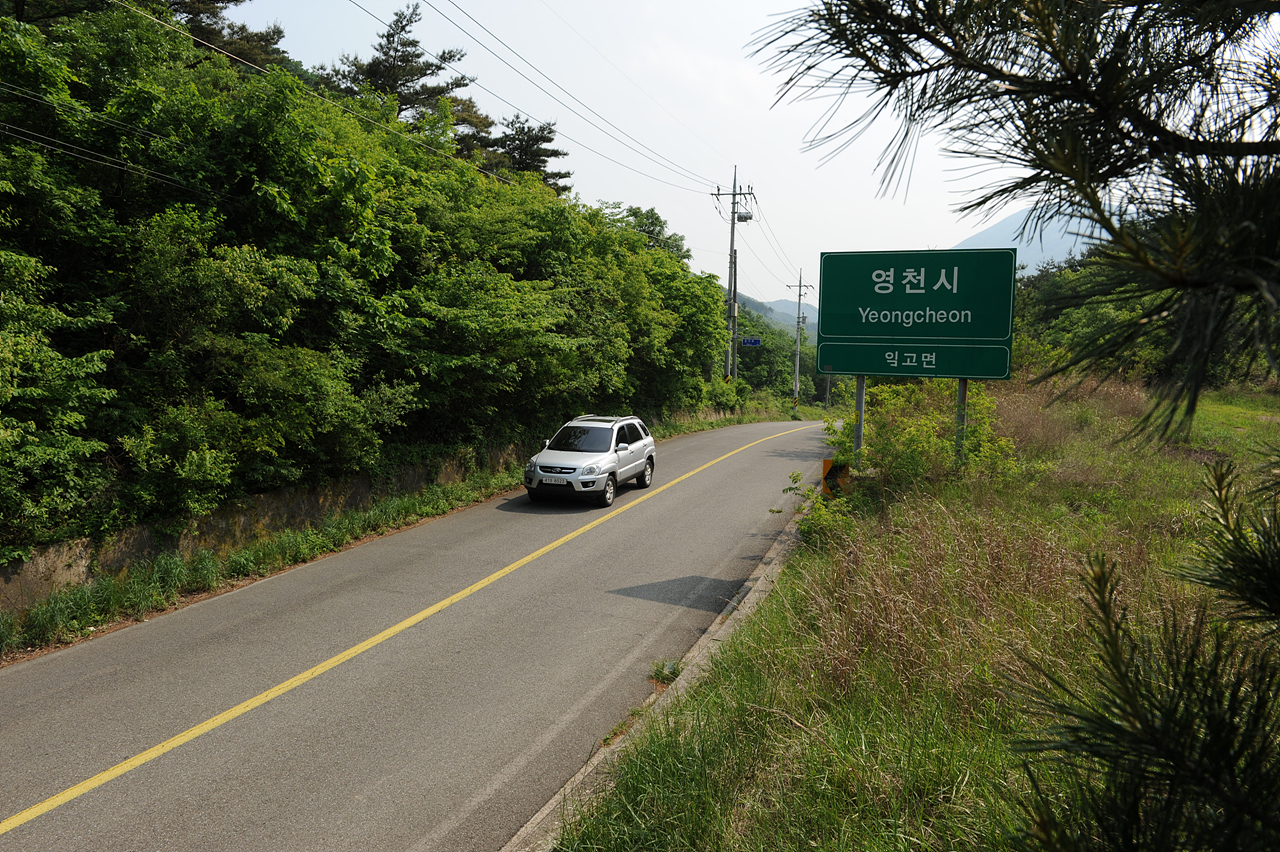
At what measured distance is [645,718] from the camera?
5.72 meters

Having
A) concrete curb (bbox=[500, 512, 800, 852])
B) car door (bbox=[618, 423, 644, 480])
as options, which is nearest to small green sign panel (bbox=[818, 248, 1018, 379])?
concrete curb (bbox=[500, 512, 800, 852])

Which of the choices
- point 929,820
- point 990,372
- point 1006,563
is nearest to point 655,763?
point 929,820

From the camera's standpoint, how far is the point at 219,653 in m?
7.66

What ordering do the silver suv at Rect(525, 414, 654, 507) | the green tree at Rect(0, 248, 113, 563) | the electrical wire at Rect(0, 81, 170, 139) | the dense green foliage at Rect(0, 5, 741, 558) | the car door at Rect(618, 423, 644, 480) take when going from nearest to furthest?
the green tree at Rect(0, 248, 113, 563)
the dense green foliage at Rect(0, 5, 741, 558)
the electrical wire at Rect(0, 81, 170, 139)
the silver suv at Rect(525, 414, 654, 507)
the car door at Rect(618, 423, 644, 480)

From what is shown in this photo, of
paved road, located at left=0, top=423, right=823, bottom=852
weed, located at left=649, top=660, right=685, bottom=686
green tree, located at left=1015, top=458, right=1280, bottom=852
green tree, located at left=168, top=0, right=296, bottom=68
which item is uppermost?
green tree, located at left=168, top=0, right=296, bottom=68

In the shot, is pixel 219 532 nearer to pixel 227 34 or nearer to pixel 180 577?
pixel 180 577

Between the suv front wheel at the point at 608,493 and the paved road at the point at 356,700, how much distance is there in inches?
134

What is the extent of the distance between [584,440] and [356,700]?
10258 mm

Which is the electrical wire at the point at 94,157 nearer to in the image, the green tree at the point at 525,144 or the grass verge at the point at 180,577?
the grass verge at the point at 180,577

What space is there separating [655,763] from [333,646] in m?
4.82

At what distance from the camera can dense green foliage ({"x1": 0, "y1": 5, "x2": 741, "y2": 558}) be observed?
354 inches

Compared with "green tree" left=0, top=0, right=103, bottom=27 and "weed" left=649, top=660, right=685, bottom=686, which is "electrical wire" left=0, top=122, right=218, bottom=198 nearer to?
"green tree" left=0, top=0, right=103, bottom=27

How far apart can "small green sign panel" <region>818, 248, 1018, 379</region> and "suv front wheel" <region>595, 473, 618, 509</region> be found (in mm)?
5809

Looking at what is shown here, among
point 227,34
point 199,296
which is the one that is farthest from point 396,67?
point 199,296
